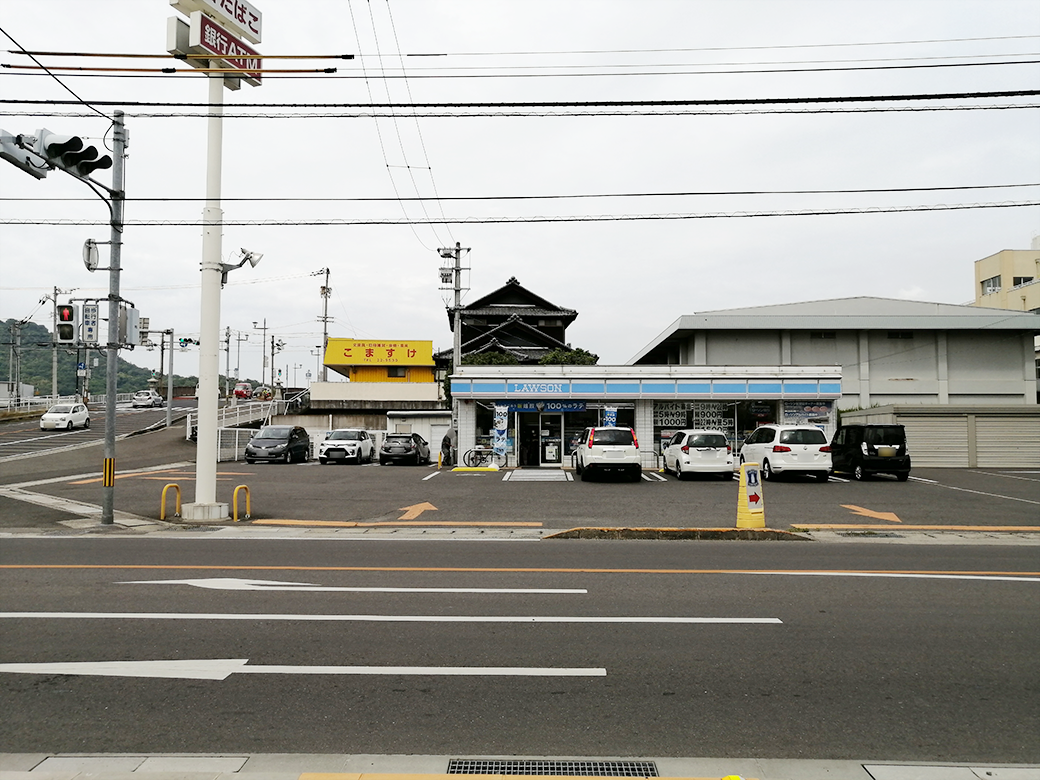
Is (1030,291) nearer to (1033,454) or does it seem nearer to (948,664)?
(1033,454)

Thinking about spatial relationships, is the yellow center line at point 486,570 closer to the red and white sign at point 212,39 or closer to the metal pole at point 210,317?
the metal pole at point 210,317

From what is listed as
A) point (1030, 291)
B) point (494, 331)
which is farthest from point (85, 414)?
point (1030, 291)

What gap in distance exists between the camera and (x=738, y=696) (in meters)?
4.72

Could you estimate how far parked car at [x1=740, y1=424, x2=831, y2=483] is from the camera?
812 inches

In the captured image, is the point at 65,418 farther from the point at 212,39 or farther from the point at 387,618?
the point at 387,618

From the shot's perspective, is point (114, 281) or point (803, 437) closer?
point (114, 281)

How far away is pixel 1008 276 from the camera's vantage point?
6241cm

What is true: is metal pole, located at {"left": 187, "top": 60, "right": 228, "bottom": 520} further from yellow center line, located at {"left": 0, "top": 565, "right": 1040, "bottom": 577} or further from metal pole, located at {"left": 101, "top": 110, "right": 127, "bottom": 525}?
yellow center line, located at {"left": 0, "top": 565, "right": 1040, "bottom": 577}

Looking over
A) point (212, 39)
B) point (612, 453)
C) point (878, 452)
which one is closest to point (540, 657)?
point (212, 39)

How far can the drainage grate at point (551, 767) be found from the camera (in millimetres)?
3684

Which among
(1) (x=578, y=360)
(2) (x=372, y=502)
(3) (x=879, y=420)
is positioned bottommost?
(2) (x=372, y=502)

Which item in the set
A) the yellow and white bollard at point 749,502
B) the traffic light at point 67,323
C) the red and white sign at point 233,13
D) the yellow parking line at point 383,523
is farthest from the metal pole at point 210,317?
the yellow and white bollard at point 749,502

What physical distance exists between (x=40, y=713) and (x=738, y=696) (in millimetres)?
4536

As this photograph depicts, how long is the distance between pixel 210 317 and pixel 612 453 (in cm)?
1191
